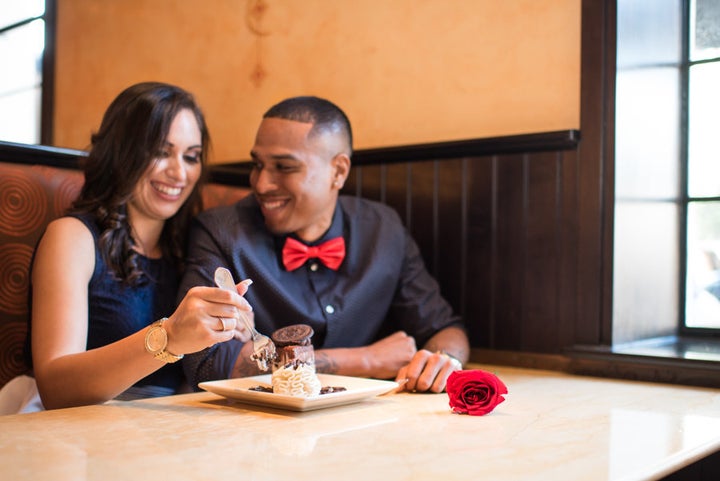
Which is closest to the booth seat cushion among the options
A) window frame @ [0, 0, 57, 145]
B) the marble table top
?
the marble table top

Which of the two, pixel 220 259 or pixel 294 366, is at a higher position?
pixel 220 259

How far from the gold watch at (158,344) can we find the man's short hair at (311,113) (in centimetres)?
91

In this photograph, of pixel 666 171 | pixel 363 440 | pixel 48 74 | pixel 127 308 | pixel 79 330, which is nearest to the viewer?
pixel 363 440

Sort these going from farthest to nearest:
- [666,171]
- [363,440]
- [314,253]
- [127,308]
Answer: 1. [666,171]
2. [314,253]
3. [127,308]
4. [363,440]

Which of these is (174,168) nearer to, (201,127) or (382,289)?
(201,127)

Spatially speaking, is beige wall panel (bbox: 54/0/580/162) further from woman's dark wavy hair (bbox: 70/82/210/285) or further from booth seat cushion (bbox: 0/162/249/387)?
booth seat cushion (bbox: 0/162/249/387)

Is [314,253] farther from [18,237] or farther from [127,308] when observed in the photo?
[18,237]

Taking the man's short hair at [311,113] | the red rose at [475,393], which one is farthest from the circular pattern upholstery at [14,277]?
the red rose at [475,393]

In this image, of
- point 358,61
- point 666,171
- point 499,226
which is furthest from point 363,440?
point 358,61

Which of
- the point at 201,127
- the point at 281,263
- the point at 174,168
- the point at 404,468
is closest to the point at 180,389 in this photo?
the point at 281,263

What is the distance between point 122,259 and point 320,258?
1.84 feet

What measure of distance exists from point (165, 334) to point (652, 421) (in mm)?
966

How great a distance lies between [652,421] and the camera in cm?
151

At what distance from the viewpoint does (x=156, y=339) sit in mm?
1558
